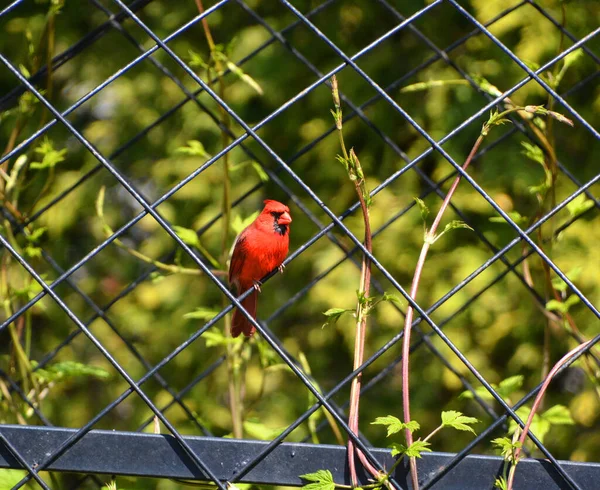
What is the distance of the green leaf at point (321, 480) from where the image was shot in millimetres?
1284

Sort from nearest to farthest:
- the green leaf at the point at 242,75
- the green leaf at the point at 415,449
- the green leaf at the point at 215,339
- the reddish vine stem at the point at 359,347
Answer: the green leaf at the point at 415,449, the reddish vine stem at the point at 359,347, the green leaf at the point at 242,75, the green leaf at the point at 215,339

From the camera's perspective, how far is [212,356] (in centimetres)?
318

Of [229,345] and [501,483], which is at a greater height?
[229,345]

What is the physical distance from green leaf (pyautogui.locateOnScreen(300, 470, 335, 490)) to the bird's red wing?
998 mm

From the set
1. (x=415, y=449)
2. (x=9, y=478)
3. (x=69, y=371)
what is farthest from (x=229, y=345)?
(x=415, y=449)

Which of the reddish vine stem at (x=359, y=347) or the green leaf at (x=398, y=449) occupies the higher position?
the reddish vine stem at (x=359, y=347)

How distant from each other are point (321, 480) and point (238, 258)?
109 cm

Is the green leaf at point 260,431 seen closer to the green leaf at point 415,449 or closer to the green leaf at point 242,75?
the green leaf at point 415,449

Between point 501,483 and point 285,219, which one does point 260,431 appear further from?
point 501,483

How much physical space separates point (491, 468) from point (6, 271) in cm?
131

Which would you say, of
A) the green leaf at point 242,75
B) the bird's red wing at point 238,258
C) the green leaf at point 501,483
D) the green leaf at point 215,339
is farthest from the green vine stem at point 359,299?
the bird's red wing at point 238,258

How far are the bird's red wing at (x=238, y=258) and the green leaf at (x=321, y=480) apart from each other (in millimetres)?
998

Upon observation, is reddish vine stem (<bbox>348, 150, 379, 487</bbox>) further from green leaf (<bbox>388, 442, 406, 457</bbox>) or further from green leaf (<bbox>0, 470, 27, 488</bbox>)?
green leaf (<bbox>0, 470, 27, 488</bbox>)

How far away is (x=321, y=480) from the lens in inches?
51.1
